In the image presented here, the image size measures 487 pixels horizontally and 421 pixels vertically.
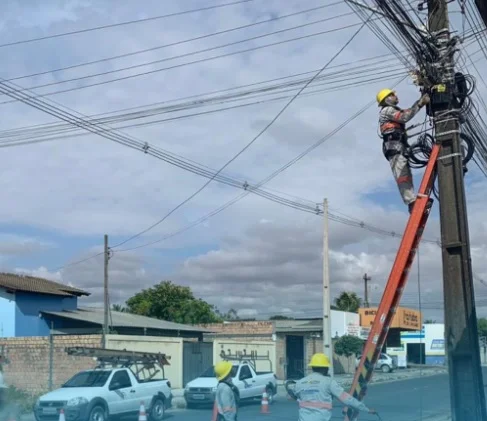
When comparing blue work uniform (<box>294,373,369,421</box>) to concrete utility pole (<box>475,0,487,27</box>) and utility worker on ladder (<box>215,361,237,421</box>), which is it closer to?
utility worker on ladder (<box>215,361,237,421</box>)

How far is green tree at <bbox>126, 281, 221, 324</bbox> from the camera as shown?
68.5 metres

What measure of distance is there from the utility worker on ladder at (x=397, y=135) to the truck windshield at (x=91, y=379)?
13362 mm

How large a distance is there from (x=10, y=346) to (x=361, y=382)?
26075 mm

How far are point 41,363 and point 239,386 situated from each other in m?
8.73

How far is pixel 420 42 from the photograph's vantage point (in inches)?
432

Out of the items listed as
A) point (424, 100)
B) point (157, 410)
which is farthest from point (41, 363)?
point (424, 100)

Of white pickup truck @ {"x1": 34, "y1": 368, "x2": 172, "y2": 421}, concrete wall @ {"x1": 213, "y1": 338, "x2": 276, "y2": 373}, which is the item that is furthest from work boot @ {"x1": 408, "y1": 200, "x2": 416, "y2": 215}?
concrete wall @ {"x1": 213, "y1": 338, "x2": 276, "y2": 373}

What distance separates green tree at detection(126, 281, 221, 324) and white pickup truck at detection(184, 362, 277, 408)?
37914mm

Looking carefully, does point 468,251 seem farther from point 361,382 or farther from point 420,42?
point 420,42

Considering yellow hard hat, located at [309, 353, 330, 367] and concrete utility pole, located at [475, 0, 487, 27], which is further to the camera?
concrete utility pole, located at [475, 0, 487, 27]

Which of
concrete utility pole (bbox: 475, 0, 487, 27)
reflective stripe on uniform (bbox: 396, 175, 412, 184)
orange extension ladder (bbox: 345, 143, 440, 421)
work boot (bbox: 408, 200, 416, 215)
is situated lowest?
orange extension ladder (bbox: 345, 143, 440, 421)

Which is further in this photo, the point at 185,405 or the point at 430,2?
the point at 185,405

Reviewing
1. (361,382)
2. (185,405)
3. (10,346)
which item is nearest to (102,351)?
(185,405)

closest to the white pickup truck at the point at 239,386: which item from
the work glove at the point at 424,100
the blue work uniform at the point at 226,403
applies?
the blue work uniform at the point at 226,403
